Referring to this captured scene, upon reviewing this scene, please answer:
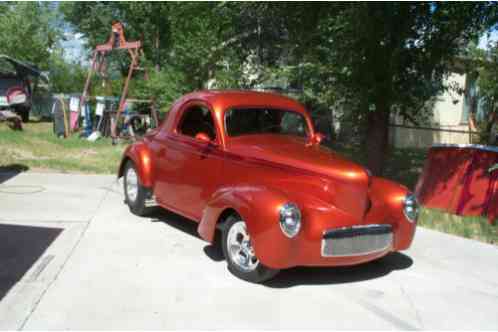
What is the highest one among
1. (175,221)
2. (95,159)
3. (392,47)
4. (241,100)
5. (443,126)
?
(392,47)

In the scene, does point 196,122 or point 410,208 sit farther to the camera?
point 196,122

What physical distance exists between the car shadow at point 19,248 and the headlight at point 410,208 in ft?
11.9

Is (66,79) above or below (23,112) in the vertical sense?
above

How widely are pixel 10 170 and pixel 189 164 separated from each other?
5.66 meters

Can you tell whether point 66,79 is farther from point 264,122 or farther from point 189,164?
point 264,122

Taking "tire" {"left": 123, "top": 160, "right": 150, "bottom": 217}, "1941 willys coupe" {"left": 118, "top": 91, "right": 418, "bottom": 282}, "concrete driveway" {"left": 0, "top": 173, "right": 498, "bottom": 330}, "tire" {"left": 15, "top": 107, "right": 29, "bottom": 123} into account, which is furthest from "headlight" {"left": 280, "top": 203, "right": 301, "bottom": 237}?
"tire" {"left": 15, "top": 107, "right": 29, "bottom": 123}

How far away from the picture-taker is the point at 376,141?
10.5 meters

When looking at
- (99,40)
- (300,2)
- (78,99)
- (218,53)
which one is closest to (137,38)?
(99,40)

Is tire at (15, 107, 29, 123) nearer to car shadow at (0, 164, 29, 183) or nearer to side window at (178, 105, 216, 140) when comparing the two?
car shadow at (0, 164, 29, 183)

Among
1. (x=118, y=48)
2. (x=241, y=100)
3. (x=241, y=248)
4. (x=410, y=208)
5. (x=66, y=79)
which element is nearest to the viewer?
(x=241, y=248)

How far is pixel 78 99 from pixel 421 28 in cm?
1160

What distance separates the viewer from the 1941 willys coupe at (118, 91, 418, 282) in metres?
4.62

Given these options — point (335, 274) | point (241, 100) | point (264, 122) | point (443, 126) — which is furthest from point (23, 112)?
point (335, 274)

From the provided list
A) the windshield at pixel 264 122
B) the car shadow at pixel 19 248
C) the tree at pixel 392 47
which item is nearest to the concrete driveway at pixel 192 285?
the car shadow at pixel 19 248
